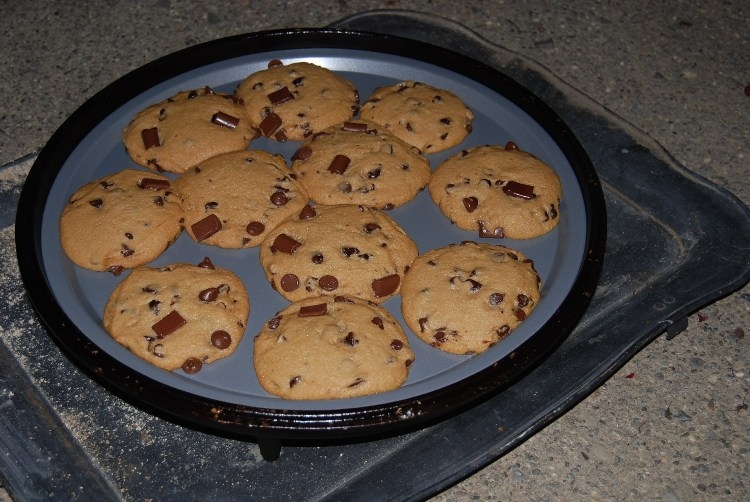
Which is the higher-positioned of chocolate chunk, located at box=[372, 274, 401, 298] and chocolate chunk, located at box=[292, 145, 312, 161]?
chocolate chunk, located at box=[292, 145, 312, 161]

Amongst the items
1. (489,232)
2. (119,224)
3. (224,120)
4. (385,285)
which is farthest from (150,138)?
(489,232)

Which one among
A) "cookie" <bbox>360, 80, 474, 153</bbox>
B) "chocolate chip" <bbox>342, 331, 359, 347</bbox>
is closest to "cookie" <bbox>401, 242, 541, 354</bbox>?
"chocolate chip" <bbox>342, 331, 359, 347</bbox>

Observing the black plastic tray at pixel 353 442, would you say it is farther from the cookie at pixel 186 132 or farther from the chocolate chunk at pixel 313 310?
the cookie at pixel 186 132

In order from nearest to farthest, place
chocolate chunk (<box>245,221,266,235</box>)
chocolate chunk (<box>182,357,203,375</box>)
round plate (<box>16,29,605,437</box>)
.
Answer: round plate (<box>16,29,605,437</box>) < chocolate chunk (<box>182,357,203,375</box>) < chocolate chunk (<box>245,221,266,235</box>)

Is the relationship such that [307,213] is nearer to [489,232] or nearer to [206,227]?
[206,227]

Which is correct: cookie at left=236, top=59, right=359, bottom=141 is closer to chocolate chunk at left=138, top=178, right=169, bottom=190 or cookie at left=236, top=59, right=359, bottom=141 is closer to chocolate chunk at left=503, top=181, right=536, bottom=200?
chocolate chunk at left=138, top=178, right=169, bottom=190

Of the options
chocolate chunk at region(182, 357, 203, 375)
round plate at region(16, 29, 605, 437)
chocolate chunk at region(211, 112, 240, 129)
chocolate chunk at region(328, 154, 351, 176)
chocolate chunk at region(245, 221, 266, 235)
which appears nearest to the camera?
round plate at region(16, 29, 605, 437)

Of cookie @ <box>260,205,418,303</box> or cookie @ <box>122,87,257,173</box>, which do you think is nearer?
cookie @ <box>260,205,418,303</box>

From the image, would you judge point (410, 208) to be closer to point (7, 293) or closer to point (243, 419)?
point (243, 419)
